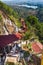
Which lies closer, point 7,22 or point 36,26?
point 7,22

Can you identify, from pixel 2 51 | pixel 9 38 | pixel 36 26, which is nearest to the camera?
pixel 2 51

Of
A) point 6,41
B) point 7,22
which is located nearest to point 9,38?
point 6,41

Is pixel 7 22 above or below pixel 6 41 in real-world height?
below

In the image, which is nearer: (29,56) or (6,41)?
(6,41)

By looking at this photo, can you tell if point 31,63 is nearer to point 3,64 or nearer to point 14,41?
point 14,41

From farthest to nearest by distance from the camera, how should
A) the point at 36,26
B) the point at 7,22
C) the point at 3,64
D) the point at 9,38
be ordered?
the point at 36,26
the point at 7,22
the point at 9,38
the point at 3,64

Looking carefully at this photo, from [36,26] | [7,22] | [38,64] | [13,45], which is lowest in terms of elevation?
[36,26]

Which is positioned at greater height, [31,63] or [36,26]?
[31,63]

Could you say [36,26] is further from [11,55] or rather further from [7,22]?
[11,55]

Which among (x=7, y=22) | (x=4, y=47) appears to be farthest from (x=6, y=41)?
(x=7, y=22)
